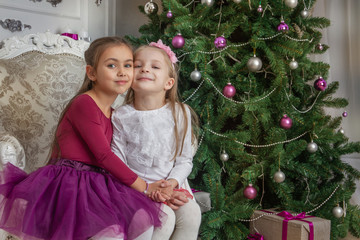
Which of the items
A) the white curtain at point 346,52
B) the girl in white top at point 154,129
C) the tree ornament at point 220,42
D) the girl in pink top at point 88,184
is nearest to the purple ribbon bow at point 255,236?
the girl in white top at point 154,129

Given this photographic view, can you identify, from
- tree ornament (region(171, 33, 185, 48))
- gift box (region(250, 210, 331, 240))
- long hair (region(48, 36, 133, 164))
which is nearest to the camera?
long hair (region(48, 36, 133, 164))

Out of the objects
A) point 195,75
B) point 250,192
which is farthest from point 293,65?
point 250,192

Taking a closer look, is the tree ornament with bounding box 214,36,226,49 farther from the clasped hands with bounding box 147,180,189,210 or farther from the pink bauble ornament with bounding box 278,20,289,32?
the clasped hands with bounding box 147,180,189,210

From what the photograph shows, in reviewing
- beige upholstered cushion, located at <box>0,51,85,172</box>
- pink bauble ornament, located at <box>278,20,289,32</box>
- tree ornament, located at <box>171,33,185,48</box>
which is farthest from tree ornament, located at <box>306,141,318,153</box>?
beige upholstered cushion, located at <box>0,51,85,172</box>

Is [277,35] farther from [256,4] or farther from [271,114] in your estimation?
[271,114]

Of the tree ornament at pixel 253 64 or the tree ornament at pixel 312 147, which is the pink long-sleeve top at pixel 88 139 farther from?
the tree ornament at pixel 312 147

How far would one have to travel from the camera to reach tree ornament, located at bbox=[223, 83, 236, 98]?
5.43 ft

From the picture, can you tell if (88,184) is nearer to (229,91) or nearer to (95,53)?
(95,53)

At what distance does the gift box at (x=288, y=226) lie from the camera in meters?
1.55

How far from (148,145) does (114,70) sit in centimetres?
30

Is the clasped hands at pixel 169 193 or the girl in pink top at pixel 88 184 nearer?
the girl in pink top at pixel 88 184

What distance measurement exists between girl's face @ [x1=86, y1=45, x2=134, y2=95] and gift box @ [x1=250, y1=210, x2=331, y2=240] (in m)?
0.87

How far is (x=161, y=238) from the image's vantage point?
119 centimetres

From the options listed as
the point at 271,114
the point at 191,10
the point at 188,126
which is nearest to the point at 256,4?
the point at 191,10
